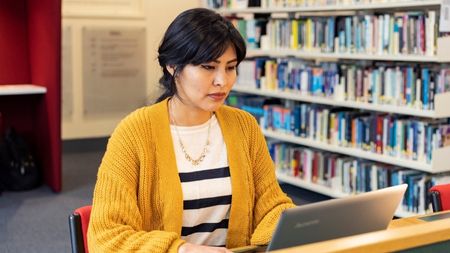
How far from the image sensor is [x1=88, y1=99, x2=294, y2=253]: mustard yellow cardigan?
56.9 inches

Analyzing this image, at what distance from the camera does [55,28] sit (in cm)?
447

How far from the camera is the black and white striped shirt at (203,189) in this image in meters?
1.62

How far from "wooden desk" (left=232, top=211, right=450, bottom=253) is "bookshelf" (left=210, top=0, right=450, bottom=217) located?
2.45 metres

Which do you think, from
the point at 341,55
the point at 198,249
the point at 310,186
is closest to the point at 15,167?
the point at 310,186

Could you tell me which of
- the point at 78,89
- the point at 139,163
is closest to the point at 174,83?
the point at 139,163

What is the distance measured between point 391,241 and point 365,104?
2.93 meters

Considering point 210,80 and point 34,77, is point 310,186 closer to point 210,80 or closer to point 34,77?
point 34,77

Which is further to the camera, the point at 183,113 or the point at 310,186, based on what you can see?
the point at 310,186

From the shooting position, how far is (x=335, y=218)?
1.20 m

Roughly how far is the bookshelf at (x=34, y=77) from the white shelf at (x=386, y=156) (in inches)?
65.2

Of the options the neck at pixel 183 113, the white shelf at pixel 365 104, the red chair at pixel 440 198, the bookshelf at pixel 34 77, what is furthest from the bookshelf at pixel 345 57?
the neck at pixel 183 113

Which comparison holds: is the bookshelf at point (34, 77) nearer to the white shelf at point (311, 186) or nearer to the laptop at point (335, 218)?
the white shelf at point (311, 186)

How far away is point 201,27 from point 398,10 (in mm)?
2803

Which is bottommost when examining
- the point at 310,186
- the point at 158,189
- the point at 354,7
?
the point at 310,186
